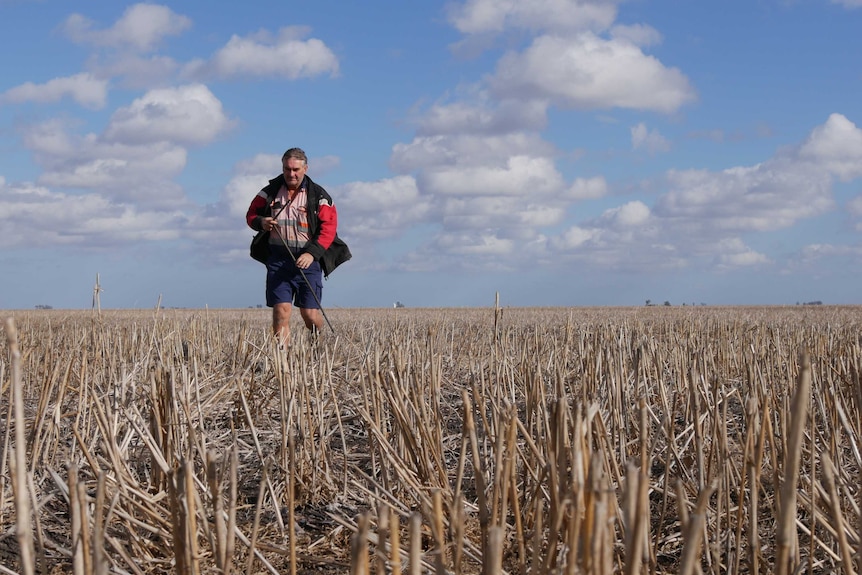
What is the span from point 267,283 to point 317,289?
1.27 feet

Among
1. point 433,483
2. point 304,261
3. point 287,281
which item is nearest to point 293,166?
point 304,261

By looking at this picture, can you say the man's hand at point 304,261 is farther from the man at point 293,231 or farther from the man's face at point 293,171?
the man's face at point 293,171

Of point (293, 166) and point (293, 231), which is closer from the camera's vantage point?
point (293, 166)

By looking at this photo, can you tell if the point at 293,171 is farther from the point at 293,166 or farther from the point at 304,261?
the point at 304,261

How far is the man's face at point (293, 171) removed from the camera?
6.35 m

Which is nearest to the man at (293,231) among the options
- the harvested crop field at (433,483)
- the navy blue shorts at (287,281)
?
the navy blue shorts at (287,281)

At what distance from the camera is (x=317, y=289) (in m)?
6.78

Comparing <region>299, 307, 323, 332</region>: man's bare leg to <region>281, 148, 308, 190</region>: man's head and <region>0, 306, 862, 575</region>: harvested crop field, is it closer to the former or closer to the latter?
<region>281, 148, 308, 190</region>: man's head

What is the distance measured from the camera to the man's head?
6.35 metres

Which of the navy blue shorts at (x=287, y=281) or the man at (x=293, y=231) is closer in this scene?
the man at (x=293, y=231)

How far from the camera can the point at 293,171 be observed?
6371 millimetres

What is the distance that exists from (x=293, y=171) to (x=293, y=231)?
1.51 feet

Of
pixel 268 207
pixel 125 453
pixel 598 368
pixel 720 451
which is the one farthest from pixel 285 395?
pixel 268 207

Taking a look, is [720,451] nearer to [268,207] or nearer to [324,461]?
[324,461]
